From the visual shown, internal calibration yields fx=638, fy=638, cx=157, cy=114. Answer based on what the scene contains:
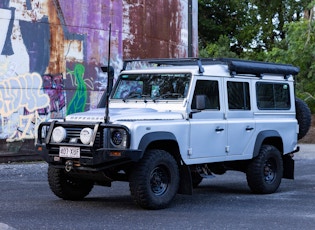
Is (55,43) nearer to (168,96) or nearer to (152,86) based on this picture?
(152,86)

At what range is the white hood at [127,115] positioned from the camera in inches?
373

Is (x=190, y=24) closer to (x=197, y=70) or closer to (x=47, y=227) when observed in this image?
Answer: (x=197, y=70)

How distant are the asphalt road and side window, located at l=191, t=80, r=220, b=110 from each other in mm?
1652

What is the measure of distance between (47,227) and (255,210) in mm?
3360

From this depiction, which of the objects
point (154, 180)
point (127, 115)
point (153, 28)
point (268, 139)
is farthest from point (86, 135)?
point (153, 28)

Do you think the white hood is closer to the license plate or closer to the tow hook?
the license plate

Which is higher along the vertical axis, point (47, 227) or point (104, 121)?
point (104, 121)

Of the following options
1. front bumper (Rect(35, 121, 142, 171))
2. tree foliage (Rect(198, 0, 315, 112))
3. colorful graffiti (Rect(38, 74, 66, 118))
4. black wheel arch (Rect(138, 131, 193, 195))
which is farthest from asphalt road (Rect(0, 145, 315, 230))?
tree foliage (Rect(198, 0, 315, 112))

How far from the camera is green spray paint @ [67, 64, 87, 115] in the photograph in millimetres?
18906

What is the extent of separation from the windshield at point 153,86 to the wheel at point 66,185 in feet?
5.42

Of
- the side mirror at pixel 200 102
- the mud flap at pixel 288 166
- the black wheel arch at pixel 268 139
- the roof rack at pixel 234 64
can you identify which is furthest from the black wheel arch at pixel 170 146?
the mud flap at pixel 288 166

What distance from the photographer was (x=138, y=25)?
2081cm

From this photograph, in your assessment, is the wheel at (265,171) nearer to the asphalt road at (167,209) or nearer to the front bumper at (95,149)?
the asphalt road at (167,209)

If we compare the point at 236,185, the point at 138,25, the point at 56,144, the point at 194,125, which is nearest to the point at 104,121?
the point at 56,144
